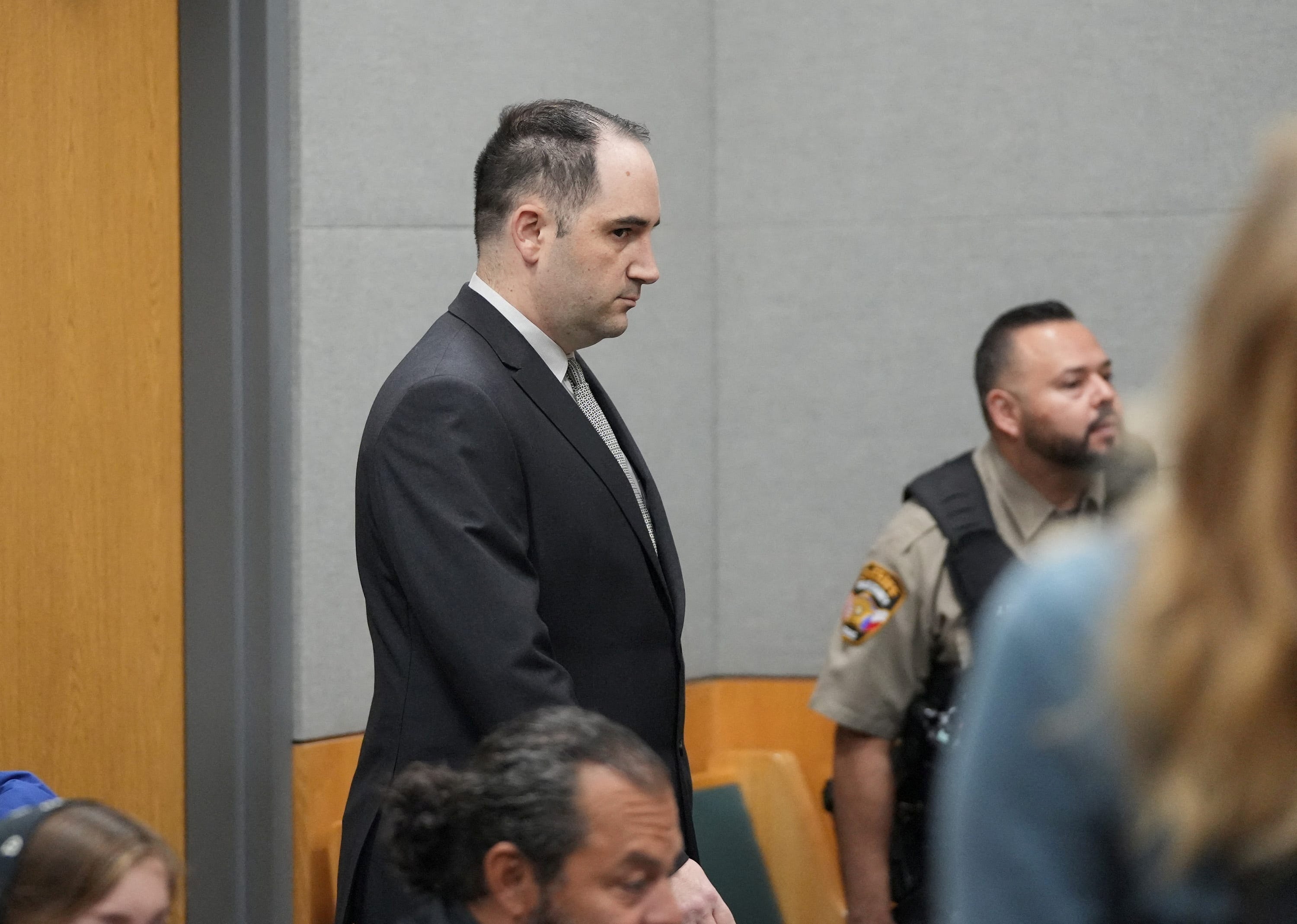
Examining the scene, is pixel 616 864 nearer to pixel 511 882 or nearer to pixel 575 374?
pixel 511 882

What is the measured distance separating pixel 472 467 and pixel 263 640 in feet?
3.93

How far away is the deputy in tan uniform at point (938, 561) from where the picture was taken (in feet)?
10.8

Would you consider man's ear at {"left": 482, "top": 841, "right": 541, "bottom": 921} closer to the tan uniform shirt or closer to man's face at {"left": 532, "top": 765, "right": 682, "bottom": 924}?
man's face at {"left": 532, "top": 765, "right": 682, "bottom": 924}

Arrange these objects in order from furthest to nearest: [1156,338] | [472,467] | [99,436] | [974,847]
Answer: [1156,338], [99,436], [472,467], [974,847]

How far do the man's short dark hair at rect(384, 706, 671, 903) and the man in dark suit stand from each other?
15 cm

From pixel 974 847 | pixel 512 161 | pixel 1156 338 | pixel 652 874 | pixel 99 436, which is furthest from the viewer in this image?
pixel 1156 338

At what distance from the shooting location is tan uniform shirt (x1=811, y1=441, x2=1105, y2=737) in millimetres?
3277

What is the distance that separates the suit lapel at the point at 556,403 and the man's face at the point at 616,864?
19.9 inches

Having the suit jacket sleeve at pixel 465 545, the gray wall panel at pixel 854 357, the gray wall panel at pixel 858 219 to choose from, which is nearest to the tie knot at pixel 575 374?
the suit jacket sleeve at pixel 465 545

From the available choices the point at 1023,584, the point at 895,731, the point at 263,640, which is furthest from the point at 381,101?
the point at 1023,584

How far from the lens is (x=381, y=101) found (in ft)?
10.8

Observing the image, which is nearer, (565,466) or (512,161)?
(565,466)

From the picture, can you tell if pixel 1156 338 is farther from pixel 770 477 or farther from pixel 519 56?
pixel 519 56

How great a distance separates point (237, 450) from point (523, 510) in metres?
1.14
